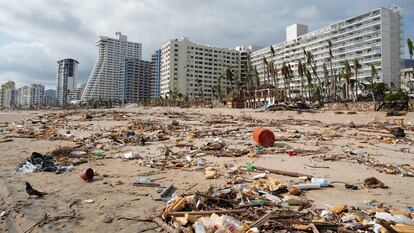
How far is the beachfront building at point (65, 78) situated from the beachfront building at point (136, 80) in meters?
46.2

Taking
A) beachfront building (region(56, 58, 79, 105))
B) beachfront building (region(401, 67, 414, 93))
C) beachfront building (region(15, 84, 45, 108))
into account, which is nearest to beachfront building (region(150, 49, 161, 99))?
beachfront building (region(56, 58, 79, 105))

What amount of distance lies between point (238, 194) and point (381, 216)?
75.5 inches

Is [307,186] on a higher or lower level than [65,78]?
lower

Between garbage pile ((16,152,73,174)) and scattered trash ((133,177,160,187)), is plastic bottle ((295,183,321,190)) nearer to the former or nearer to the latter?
scattered trash ((133,177,160,187))

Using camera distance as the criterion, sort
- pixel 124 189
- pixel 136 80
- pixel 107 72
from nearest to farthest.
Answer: pixel 124 189, pixel 136 80, pixel 107 72

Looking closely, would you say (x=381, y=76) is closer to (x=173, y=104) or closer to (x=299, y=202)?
(x=173, y=104)

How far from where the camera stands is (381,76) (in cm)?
8062

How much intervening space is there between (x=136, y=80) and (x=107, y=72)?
19.1 metres

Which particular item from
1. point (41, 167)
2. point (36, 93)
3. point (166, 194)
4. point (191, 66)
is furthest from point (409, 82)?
point (36, 93)

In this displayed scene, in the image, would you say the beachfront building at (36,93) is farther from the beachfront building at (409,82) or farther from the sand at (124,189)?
the sand at (124,189)

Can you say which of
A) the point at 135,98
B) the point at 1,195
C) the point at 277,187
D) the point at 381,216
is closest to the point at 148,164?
the point at 1,195

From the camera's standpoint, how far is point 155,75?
139000mm

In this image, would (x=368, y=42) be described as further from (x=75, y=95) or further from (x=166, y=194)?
(x=75, y=95)

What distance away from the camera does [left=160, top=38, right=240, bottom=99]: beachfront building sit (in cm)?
11338
